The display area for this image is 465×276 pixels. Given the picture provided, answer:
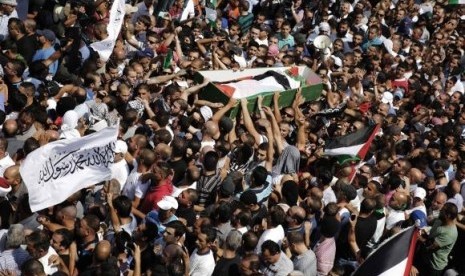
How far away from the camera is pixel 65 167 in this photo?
27.3 feet

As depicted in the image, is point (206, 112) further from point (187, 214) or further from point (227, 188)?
point (187, 214)

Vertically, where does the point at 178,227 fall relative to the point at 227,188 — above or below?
above

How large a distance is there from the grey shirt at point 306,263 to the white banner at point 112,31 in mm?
4400

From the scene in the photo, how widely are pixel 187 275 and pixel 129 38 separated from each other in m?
5.51

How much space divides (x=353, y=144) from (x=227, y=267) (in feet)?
12.1

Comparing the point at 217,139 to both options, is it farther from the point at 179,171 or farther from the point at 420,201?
the point at 420,201

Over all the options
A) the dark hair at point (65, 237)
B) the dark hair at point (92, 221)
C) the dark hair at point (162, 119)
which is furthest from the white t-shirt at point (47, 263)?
the dark hair at point (162, 119)

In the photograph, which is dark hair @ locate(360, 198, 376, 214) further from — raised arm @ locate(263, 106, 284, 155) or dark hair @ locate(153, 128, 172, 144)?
dark hair @ locate(153, 128, 172, 144)

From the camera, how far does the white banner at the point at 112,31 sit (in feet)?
37.6

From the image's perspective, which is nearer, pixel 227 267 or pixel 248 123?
pixel 227 267

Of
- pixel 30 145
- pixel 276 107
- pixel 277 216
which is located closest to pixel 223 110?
pixel 276 107

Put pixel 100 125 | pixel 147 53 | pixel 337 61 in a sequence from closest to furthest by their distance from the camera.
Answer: pixel 100 125 < pixel 147 53 < pixel 337 61

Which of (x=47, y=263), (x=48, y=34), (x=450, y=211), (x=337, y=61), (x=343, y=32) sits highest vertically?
(x=47, y=263)

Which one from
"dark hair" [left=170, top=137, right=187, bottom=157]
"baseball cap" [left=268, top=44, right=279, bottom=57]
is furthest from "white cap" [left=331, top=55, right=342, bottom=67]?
"dark hair" [left=170, top=137, right=187, bottom=157]
